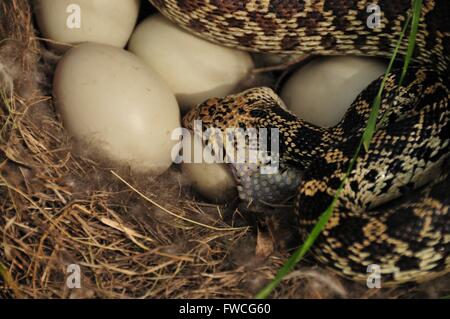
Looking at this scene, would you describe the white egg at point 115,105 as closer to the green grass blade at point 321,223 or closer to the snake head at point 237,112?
the snake head at point 237,112

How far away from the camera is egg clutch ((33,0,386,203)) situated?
2025 millimetres

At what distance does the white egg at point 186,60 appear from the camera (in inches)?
90.0

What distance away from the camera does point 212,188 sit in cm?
221

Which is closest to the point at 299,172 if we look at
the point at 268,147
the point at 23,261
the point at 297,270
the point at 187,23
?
the point at 268,147

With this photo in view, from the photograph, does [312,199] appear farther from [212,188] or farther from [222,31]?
[222,31]

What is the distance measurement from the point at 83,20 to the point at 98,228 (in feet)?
2.74

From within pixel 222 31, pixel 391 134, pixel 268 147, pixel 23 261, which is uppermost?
pixel 222 31

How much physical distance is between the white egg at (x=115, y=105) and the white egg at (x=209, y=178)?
0.11 m

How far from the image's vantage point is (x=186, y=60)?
2.28 meters

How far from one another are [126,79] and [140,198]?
44 cm
